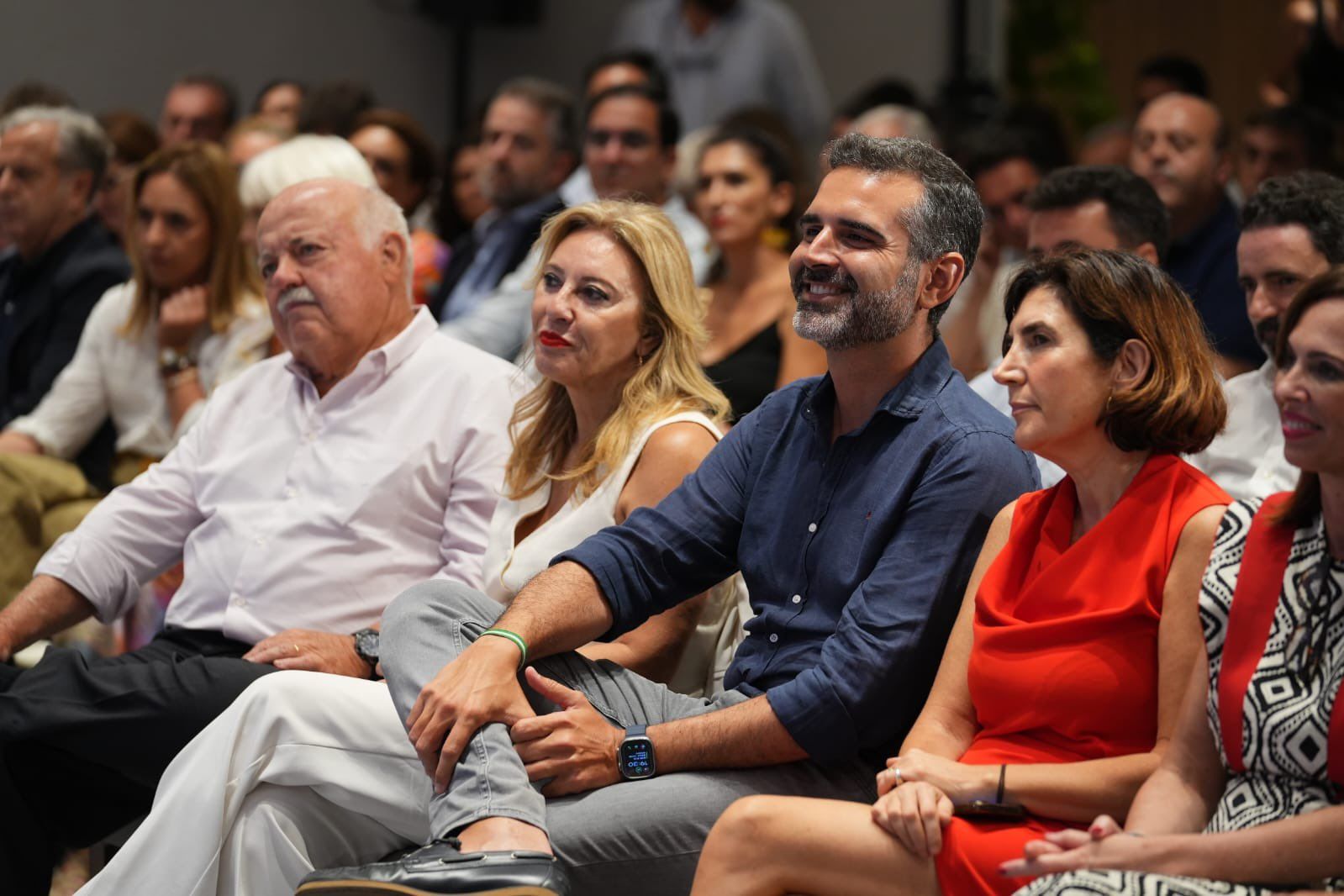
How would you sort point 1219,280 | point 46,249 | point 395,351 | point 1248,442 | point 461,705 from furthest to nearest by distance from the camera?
point 46,249 → point 1219,280 → point 395,351 → point 1248,442 → point 461,705

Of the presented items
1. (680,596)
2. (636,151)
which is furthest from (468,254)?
(680,596)

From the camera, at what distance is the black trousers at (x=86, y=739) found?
2.69 m

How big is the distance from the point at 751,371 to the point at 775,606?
176cm

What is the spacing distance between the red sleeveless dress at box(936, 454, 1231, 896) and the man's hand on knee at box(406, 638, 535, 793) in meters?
0.62

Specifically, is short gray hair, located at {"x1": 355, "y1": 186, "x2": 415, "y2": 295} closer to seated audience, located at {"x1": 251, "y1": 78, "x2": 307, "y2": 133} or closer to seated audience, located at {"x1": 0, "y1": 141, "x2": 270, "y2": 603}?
seated audience, located at {"x1": 0, "y1": 141, "x2": 270, "y2": 603}

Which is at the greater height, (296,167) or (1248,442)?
(296,167)

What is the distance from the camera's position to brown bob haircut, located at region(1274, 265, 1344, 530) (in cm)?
188

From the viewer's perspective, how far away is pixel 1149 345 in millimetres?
2172

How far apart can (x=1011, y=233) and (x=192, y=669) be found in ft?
8.64

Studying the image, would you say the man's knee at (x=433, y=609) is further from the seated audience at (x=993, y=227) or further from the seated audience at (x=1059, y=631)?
the seated audience at (x=993, y=227)

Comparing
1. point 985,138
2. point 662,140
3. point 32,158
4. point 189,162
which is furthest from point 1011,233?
point 32,158

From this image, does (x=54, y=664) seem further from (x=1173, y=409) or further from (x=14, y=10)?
(x=14, y=10)

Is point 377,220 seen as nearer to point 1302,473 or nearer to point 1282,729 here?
point 1302,473

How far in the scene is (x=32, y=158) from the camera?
477cm
